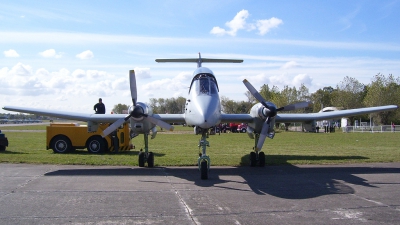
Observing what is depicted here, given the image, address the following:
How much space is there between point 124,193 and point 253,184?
4035mm

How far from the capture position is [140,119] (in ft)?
48.6

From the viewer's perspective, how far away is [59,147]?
22.6 m

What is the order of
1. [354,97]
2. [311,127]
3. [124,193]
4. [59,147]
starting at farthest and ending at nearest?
1. [354,97]
2. [59,147]
3. [311,127]
4. [124,193]

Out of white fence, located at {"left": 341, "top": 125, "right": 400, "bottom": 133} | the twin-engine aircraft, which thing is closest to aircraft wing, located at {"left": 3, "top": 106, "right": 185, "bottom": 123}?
the twin-engine aircraft

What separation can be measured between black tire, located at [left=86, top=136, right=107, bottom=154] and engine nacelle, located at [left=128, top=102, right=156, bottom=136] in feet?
26.6

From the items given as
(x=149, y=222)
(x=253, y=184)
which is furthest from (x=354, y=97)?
(x=149, y=222)

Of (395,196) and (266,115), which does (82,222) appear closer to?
(395,196)

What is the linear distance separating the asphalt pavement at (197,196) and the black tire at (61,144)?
7029mm

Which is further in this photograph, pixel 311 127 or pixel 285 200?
pixel 311 127

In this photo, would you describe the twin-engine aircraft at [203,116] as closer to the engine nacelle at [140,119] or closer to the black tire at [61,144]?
the engine nacelle at [140,119]

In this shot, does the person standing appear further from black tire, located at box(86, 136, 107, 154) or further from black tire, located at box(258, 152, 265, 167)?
black tire, located at box(258, 152, 265, 167)

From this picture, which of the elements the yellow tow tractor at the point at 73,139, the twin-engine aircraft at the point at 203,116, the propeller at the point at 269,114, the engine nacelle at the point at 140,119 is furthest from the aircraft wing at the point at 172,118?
the yellow tow tractor at the point at 73,139

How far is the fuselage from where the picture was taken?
1265 centimetres

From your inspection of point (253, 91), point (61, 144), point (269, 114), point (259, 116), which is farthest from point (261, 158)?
point (61, 144)
